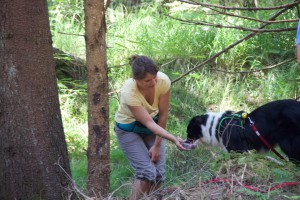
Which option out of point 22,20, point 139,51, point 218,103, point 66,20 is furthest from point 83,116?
point 22,20

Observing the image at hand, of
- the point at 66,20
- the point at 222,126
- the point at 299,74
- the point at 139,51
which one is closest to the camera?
the point at 222,126

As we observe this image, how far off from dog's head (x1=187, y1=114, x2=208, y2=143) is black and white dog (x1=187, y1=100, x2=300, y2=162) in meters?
0.18

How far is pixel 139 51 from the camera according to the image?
9445 mm

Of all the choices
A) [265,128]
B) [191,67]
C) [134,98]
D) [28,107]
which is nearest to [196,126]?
[265,128]

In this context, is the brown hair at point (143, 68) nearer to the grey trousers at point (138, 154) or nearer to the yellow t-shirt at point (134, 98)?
the yellow t-shirt at point (134, 98)

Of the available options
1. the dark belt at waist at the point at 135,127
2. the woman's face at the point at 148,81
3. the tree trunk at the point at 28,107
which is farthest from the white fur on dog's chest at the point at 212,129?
the tree trunk at the point at 28,107

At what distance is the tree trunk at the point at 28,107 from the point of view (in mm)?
4258

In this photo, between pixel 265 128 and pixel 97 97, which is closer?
pixel 97 97

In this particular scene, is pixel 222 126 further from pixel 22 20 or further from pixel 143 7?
pixel 143 7

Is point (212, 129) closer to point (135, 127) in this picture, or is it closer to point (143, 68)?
point (135, 127)

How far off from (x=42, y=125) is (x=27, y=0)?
1146mm

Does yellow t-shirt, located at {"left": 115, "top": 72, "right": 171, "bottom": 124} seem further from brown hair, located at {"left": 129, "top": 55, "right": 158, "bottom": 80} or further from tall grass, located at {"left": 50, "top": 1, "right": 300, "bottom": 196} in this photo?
tall grass, located at {"left": 50, "top": 1, "right": 300, "bottom": 196}

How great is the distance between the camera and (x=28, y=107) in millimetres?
4320

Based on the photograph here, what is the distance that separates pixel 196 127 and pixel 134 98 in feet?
7.36
